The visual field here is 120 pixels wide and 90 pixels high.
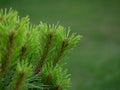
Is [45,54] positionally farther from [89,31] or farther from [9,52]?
[89,31]

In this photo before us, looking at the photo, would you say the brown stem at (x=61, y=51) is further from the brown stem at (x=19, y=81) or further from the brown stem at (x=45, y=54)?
the brown stem at (x=19, y=81)

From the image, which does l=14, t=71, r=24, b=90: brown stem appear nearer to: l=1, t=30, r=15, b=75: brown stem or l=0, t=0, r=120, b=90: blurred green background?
l=1, t=30, r=15, b=75: brown stem

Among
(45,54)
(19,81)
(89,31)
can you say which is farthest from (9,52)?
(89,31)

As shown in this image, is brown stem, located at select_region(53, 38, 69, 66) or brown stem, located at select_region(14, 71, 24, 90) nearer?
brown stem, located at select_region(14, 71, 24, 90)

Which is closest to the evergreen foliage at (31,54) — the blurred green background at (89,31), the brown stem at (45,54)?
the brown stem at (45,54)

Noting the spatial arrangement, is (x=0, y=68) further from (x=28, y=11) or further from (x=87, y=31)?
(x=28, y=11)

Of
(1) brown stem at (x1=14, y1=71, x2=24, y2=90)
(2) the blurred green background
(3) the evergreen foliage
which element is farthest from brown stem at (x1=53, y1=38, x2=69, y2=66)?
(2) the blurred green background

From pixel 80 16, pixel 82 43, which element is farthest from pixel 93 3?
pixel 82 43
